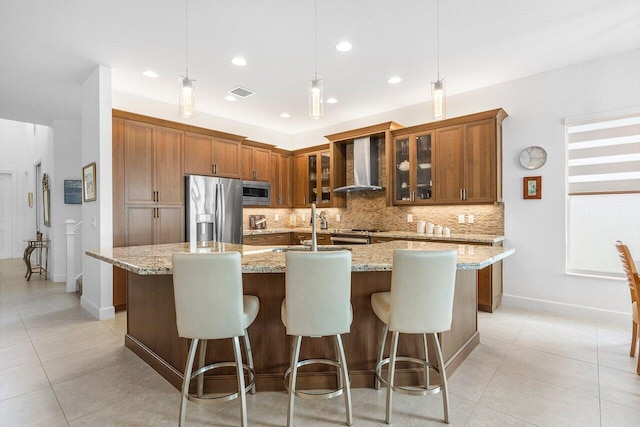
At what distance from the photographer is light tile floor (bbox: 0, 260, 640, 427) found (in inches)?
74.7

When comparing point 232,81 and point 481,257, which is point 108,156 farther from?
point 481,257

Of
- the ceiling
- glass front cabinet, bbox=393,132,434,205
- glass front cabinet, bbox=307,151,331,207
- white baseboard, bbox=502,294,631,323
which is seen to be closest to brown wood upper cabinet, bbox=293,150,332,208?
glass front cabinet, bbox=307,151,331,207

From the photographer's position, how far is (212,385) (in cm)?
211

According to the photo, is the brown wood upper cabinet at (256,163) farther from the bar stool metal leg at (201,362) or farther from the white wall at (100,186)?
the bar stool metal leg at (201,362)

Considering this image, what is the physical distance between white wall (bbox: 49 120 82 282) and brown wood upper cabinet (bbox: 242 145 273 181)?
2994 mm

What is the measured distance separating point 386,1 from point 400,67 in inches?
49.5

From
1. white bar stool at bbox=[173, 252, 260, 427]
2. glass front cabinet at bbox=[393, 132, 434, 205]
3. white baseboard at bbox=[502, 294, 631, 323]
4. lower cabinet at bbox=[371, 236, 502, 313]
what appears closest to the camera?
white bar stool at bbox=[173, 252, 260, 427]

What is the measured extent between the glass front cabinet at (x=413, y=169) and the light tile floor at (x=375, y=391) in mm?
1989

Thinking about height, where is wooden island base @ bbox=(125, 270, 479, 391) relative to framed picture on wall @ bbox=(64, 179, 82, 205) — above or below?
below

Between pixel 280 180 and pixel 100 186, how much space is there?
124 inches

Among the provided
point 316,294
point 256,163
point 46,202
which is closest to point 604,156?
point 316,294

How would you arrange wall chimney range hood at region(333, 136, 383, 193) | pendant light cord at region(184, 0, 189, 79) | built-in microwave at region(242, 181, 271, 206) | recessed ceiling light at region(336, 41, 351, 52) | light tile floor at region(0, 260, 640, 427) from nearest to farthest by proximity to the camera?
light tile floor at region(0, 260, 640, 427), pendant light cord at region(184, 0, 189, 79), recessed ceiling light at region(336, 41, 351, 52), wall chimney range hood at region(333, 136, 383, 193), built-in microwave at region(242, 181, 271, 206)

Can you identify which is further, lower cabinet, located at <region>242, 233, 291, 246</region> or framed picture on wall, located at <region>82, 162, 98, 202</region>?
lower cabinet, located at <region>242, 233, 291, 246</region>

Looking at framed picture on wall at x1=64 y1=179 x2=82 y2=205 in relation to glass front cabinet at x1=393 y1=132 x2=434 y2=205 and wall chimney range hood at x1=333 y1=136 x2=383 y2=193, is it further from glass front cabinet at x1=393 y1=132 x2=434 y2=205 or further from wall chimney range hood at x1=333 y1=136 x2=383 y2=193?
glass front cabinet at x1=393 y1=132 x2=434 y2=205
